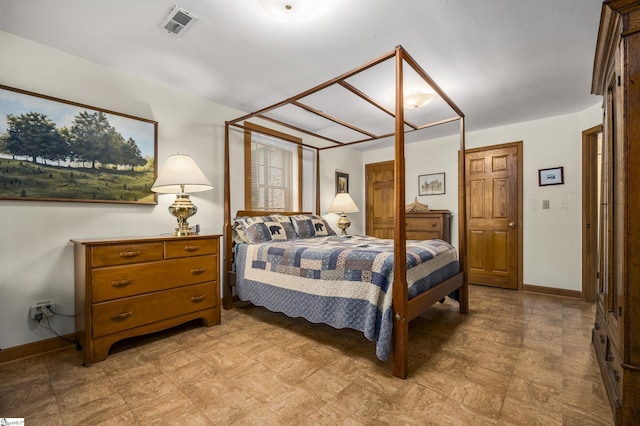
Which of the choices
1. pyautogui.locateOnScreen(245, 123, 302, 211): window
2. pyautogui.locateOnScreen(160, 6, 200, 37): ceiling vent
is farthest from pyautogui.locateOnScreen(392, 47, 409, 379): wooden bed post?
pyautogui.locateOnScreen(245, 123, 302, 211): window

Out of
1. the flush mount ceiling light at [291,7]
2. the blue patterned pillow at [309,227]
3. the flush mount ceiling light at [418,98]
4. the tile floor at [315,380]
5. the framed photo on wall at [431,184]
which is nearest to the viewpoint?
the tile floor at [315,380]

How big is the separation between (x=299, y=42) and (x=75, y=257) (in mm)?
2357

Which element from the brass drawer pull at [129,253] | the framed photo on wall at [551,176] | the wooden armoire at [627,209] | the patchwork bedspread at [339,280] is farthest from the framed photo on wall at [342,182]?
the wooden armoire at [627,209]

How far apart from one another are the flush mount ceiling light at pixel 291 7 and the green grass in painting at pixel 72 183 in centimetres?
185

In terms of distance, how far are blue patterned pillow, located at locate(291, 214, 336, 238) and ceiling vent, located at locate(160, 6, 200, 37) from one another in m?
2.15

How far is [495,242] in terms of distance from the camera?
4.04m

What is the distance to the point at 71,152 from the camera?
2.22 meters

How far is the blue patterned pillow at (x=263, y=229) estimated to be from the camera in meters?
2.97

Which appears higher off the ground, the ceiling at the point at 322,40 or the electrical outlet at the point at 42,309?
the ceiling at the point at 322,40

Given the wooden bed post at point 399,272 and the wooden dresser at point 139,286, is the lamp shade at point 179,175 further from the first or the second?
the wooden bed post at point 399,272

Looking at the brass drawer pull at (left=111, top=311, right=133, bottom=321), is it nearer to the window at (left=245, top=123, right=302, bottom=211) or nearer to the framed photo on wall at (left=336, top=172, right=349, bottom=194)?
the window at (left=245, top=123, right=302, bottom=211)

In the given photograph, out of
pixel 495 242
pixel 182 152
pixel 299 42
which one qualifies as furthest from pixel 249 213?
pixel 495 242

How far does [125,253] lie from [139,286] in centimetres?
27

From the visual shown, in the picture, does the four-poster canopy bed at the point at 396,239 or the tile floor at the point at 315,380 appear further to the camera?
the four-poster canopy bed at the point at 396,239
